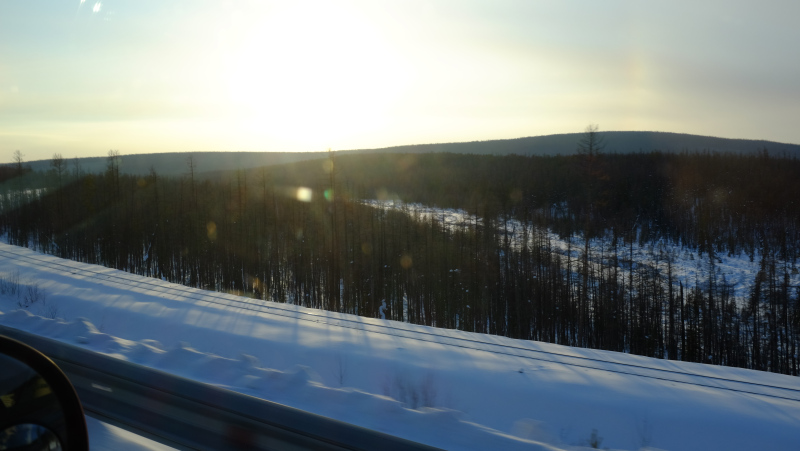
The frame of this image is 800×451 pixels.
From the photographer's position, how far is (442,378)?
21.2 feet

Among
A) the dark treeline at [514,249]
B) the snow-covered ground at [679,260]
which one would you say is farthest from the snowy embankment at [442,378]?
the snow-covered ground at [679,260]

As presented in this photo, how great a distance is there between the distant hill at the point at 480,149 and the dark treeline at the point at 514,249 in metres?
47.2

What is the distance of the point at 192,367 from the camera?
214 inches

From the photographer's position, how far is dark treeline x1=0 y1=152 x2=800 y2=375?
17672 mm

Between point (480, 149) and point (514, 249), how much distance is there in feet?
286

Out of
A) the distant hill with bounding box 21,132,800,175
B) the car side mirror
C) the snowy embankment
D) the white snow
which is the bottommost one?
the snowy embankment

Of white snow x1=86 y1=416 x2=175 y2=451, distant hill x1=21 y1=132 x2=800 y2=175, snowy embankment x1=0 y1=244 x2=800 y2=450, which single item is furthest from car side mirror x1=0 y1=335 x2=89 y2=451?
distant hill x1=21 y1=132 x2=800 y2=175

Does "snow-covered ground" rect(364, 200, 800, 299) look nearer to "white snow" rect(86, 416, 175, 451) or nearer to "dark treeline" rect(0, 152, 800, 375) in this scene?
"dark treeline" rect(0, 152, 800, 375)

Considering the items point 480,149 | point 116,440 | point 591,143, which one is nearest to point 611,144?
point 480,149

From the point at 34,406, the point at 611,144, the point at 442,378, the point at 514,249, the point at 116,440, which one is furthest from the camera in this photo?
Result: the point at 611,144

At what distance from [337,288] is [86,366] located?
668 inches

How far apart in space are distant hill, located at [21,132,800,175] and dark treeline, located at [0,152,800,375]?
47231mm

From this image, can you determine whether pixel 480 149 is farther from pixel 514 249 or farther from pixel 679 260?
pixel 514 249

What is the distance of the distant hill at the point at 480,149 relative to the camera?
92.8 metres
